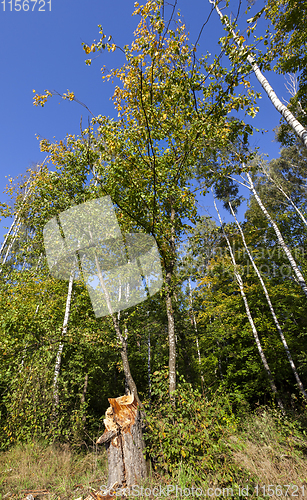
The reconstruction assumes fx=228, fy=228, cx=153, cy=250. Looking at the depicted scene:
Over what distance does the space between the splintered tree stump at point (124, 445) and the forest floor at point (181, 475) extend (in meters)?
0.24

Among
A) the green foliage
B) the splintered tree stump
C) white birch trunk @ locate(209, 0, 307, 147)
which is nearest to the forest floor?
the green foliage

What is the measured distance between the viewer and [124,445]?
3312mm

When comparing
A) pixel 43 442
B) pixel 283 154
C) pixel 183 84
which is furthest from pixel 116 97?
pixel 283 154

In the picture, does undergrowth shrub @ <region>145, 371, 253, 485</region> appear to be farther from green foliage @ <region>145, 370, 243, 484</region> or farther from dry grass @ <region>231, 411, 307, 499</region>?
dry grass @ <region>231, 411, 307, 499</region>

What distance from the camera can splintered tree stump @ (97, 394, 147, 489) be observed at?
3.15 m

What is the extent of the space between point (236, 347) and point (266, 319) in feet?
6.76

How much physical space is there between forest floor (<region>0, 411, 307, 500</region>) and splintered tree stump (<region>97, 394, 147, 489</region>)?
0.78ft

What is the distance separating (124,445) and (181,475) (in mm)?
874

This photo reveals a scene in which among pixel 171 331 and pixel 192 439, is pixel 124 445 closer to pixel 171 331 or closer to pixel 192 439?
pixel 192 439

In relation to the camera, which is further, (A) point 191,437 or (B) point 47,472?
(B) point 47,472

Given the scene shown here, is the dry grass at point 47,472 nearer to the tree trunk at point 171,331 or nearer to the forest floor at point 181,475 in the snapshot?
the forest floor at point 181,475

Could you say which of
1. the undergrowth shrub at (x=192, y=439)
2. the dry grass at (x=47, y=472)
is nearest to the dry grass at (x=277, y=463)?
the undergrowth shrub at (x=192, y=439)

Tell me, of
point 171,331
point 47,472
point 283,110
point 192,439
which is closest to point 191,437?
point 192,439

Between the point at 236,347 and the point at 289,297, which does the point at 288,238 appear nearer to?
the point at 289,297
